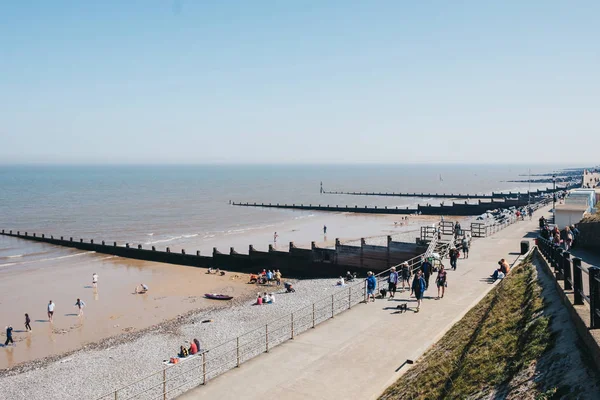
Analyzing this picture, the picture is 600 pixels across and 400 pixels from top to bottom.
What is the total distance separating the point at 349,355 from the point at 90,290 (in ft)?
82.9

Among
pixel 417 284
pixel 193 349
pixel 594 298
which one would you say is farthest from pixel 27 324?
pixel 594 298

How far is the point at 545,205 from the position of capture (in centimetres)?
5075

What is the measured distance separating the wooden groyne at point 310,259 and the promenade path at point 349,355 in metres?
14.1

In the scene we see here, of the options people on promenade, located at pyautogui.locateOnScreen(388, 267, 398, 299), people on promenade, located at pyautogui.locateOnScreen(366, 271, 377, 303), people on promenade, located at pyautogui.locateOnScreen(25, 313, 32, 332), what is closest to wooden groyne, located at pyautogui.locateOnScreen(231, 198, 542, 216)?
people on promenade, located at pyautogui.locateOnScreen(388, 267, 398, 299)

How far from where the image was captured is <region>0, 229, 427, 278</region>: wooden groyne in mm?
31125

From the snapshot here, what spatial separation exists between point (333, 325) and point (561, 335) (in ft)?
24.1

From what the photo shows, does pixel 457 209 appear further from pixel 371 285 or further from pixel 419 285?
pixel 419 285

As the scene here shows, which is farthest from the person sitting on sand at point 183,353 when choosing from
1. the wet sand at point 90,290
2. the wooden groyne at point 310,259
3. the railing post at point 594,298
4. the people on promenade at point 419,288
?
the wooden groyne at point 310,259

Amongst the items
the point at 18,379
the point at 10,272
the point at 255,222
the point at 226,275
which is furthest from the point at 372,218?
the point at 18,379

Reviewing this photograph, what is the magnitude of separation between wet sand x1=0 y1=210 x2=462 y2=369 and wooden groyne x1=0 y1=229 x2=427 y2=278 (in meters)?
1.37

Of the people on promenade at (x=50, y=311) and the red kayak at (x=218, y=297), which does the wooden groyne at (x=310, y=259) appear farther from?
the people on promenade at (x=50, y=311)

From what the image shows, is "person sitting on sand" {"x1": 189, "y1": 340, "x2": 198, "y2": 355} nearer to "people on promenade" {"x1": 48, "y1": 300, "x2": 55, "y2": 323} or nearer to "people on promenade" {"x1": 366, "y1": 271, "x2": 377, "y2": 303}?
"people on promenade" {"x1": 366, "y1": 271, "x2": 377, "y2": 303}

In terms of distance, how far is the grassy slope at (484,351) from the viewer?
7367 mm

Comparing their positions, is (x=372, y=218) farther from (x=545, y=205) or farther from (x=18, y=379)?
(x=18, y=379)
